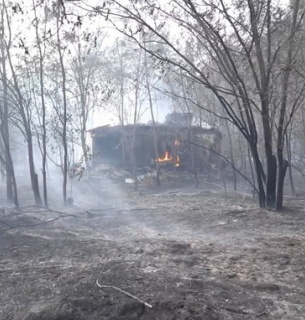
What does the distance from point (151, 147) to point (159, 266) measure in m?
22.2

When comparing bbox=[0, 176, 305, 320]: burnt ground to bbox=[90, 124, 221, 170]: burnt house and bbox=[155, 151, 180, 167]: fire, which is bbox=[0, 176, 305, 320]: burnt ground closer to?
bbox=[155, 151, 180, 167]: fire

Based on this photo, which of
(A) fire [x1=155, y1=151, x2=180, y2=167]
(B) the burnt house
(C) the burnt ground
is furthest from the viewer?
(B) the burnt house

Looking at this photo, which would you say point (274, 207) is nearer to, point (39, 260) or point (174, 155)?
point (39, 260)

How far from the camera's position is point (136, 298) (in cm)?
452

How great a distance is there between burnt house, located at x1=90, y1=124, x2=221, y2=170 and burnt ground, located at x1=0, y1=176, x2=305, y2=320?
14708mm

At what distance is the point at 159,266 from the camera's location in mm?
6102

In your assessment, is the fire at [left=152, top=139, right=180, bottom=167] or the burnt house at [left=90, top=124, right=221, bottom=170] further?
the burnt house at [left=90, top=124, right=221, bottom=170]

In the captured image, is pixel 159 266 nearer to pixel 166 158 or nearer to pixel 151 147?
pixel 166 158

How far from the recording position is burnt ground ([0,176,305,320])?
441 centimetres

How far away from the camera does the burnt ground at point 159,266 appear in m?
4.41

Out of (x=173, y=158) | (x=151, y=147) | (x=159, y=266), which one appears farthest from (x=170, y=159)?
(x=159, y=266)

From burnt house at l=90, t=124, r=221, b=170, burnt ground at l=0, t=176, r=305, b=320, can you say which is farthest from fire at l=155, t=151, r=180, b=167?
burnt ground at l=0, t=176, r=305, b=320

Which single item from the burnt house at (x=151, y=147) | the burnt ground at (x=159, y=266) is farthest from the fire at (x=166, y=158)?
the burnt ground at (x=159, y=266)

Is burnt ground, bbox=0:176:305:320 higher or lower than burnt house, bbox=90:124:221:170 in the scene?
lower
